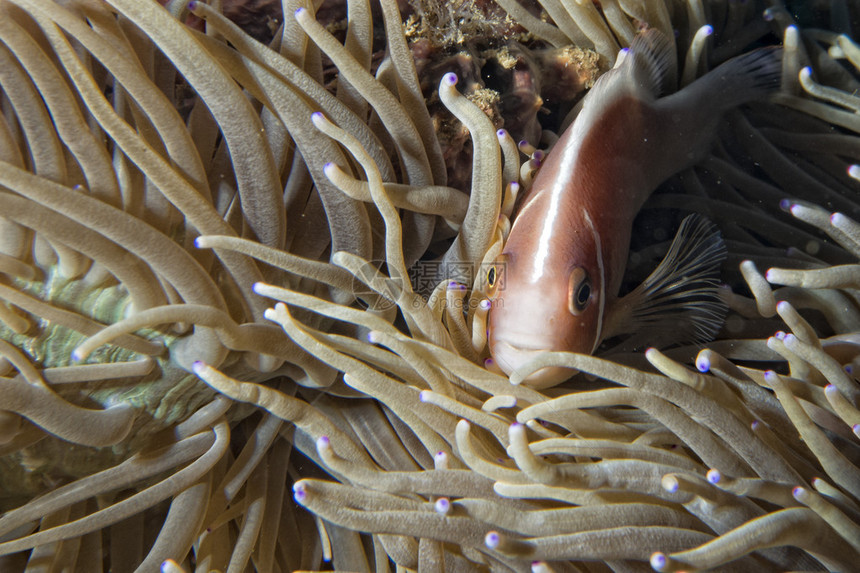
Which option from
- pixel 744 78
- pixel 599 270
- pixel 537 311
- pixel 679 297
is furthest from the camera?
pixel 744 78

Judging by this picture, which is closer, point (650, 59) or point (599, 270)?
point (599, 270)

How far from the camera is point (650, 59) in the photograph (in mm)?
1495

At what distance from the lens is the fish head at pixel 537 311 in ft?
3.70

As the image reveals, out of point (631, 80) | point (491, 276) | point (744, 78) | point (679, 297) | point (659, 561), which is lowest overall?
point (679, 297)

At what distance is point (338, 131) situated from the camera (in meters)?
0.95

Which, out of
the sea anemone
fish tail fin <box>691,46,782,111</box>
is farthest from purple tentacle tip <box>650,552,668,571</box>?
fish tail fin <box>691,46,782,111</box>

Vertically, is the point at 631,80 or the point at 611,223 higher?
the point at 631,80

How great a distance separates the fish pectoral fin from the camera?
1.37 metres

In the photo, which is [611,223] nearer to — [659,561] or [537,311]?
[537,311]

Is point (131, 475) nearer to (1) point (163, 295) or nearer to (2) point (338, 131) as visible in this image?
(1) point (163, 295)

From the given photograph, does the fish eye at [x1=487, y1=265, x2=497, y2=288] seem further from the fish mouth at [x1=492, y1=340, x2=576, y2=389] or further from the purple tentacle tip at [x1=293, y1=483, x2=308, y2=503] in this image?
the purple tentacle tip at [x1=293, y1=483, x2=308, y2=503]

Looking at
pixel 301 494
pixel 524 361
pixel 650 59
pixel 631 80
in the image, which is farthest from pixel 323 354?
pixel 650 59

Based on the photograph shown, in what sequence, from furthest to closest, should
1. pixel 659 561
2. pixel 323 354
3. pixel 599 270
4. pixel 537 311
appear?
pixel 599 270 < pixel 537 311 < pixel 323 354 < pixel 659 561

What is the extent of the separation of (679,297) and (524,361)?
583 mm
